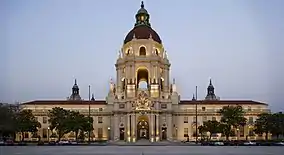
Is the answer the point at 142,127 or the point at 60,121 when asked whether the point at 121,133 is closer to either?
the point at 142,127

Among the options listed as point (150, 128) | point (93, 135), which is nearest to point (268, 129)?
point (150, 128)

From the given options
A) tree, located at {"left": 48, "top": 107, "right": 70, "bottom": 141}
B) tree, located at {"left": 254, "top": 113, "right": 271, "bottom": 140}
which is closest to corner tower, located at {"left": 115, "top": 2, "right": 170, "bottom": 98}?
tree, located at {"left": 48, "top": 107, "right": 70, "bottom": 141}

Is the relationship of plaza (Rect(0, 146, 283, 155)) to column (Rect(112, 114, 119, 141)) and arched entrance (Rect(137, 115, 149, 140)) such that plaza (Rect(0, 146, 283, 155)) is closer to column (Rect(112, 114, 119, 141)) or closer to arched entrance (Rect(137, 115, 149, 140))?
column (Rect(112, 114, 119, 141))

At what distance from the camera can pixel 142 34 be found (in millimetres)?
140000

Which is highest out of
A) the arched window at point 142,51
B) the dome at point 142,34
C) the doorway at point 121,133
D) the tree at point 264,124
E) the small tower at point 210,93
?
the dome at point 142,34

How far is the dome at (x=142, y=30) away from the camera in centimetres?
14000

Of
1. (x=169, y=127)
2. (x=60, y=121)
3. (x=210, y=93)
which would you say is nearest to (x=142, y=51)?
(x=169, y=127)

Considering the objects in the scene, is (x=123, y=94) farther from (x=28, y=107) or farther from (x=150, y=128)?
(x=28, y=107)

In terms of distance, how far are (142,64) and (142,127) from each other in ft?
61.8

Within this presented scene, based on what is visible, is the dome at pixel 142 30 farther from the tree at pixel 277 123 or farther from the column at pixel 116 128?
the tree at pixel 277 123

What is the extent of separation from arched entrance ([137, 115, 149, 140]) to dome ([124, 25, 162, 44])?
24.2 metres

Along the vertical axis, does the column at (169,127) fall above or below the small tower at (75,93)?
below

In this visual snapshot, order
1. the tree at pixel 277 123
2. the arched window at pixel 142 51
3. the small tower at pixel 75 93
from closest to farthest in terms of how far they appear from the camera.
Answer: the tree at pixel 277 123 < the arched window at pixel 142 51 < the small tower at pixel 75 93

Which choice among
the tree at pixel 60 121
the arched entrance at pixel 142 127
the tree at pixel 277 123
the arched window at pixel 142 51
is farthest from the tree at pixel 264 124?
the tree at pixel 60 121
